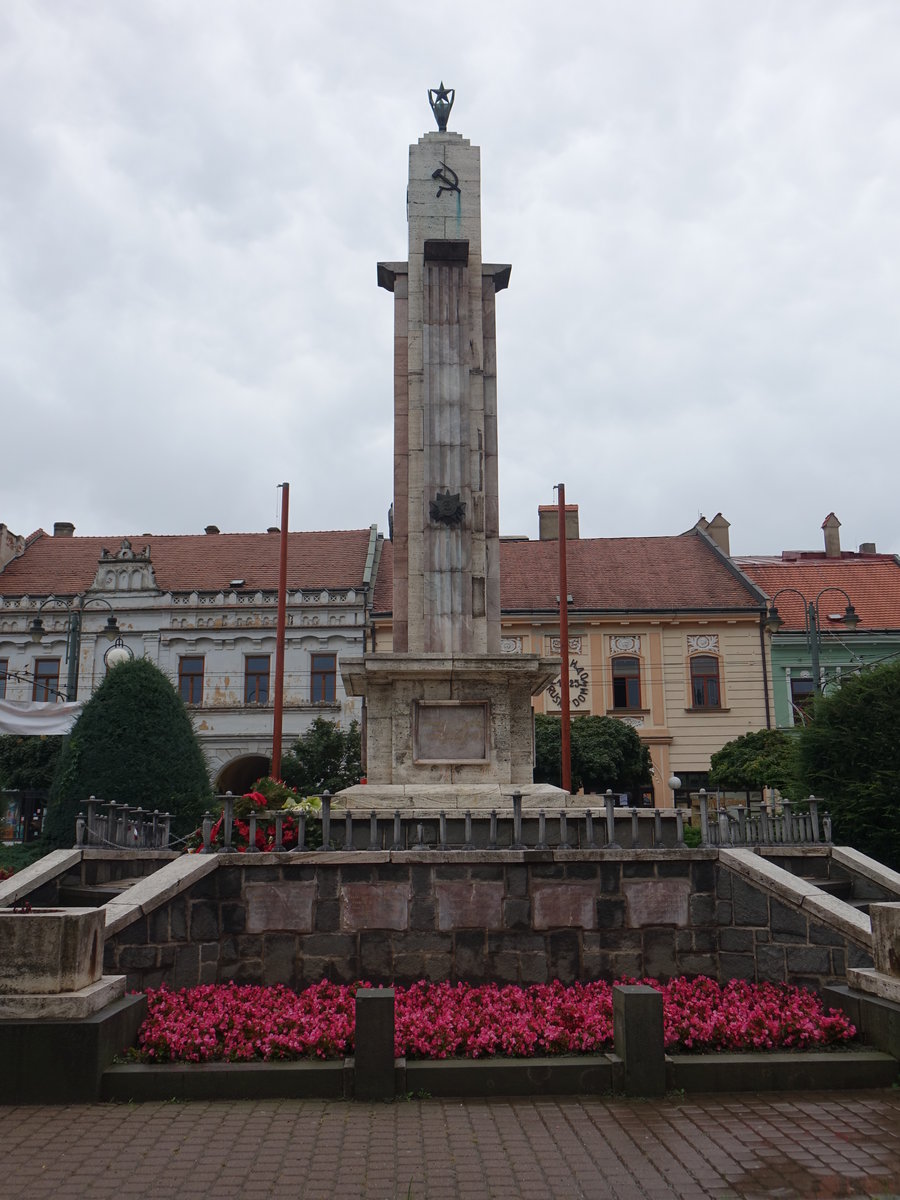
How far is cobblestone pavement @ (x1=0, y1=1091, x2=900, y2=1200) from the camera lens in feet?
18.4

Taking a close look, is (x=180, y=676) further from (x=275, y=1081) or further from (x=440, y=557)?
(x=275, y=1081)

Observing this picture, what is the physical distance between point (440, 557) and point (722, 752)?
2190cm

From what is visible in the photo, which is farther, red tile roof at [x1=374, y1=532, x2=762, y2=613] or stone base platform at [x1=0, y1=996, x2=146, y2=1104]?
red tile roof at [x1=374, y1=532, x2=762, y2=613]

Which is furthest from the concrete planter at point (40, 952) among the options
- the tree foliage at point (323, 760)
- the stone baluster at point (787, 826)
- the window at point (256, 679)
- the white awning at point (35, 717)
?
the window at point (256, 679)

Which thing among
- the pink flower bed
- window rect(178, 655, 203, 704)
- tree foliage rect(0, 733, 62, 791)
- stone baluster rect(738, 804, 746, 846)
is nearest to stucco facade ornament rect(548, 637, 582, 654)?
window rect(178, 655, 203, 704)

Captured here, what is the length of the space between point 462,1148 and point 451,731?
701 cm

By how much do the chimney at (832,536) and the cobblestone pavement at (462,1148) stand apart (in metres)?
42.7

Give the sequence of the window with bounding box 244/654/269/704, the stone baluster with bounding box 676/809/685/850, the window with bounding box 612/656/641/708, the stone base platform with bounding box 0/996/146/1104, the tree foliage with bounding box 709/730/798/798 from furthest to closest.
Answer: the window with bounding box 244/654/269/704 → the window with bounding box 612/656/641/708 → the tree foliage with bounding box 709/730/798/798 → the stone baluster with bounding box 676/809/685/850 → the stone base platform with bounding box 0/996/146/1104

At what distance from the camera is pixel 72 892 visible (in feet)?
37.9

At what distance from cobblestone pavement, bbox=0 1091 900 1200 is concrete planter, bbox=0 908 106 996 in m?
0.78

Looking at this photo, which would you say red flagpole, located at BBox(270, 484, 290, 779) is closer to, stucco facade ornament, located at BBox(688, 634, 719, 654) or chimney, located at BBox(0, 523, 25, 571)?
stucco facade ornament, located at BBox(688, 634, 719, 654)

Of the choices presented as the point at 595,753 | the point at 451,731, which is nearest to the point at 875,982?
the point at 451,731

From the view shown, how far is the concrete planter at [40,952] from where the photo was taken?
7.20 meters

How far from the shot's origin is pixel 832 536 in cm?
4712
